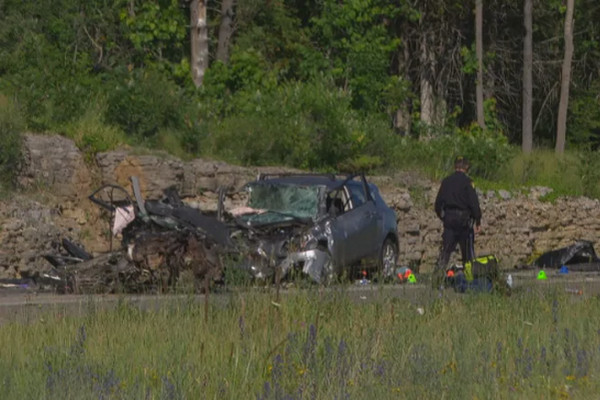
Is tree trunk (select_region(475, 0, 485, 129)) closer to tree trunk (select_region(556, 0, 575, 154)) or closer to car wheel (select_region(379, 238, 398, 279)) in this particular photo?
tree trunk (select_region(556, 0, 575, 154))

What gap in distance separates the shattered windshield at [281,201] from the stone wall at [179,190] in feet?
11.7

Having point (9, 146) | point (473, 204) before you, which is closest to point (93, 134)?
point (9, 146)

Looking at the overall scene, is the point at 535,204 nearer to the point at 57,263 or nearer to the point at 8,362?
the point at 57,263

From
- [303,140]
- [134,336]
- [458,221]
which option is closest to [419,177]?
[303,140]

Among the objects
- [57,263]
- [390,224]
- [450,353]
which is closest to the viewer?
[450,353]

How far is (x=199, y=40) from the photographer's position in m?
36.9

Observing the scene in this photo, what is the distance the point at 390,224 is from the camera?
71.8 feet

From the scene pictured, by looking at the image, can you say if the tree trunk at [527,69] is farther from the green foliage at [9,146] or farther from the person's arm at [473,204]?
the person's arm at [473,204]

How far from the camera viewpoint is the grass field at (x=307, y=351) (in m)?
9.23

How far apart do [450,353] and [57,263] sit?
8.81 metres

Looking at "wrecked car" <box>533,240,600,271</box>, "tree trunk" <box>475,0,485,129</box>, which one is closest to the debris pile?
"wrecked car" <box>533,240,600,271</box>

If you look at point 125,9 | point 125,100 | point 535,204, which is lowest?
point 535,204

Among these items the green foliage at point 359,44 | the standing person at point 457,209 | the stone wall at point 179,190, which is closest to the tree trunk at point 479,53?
the green foliage at point 359,44

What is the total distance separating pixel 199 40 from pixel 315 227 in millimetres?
18379
